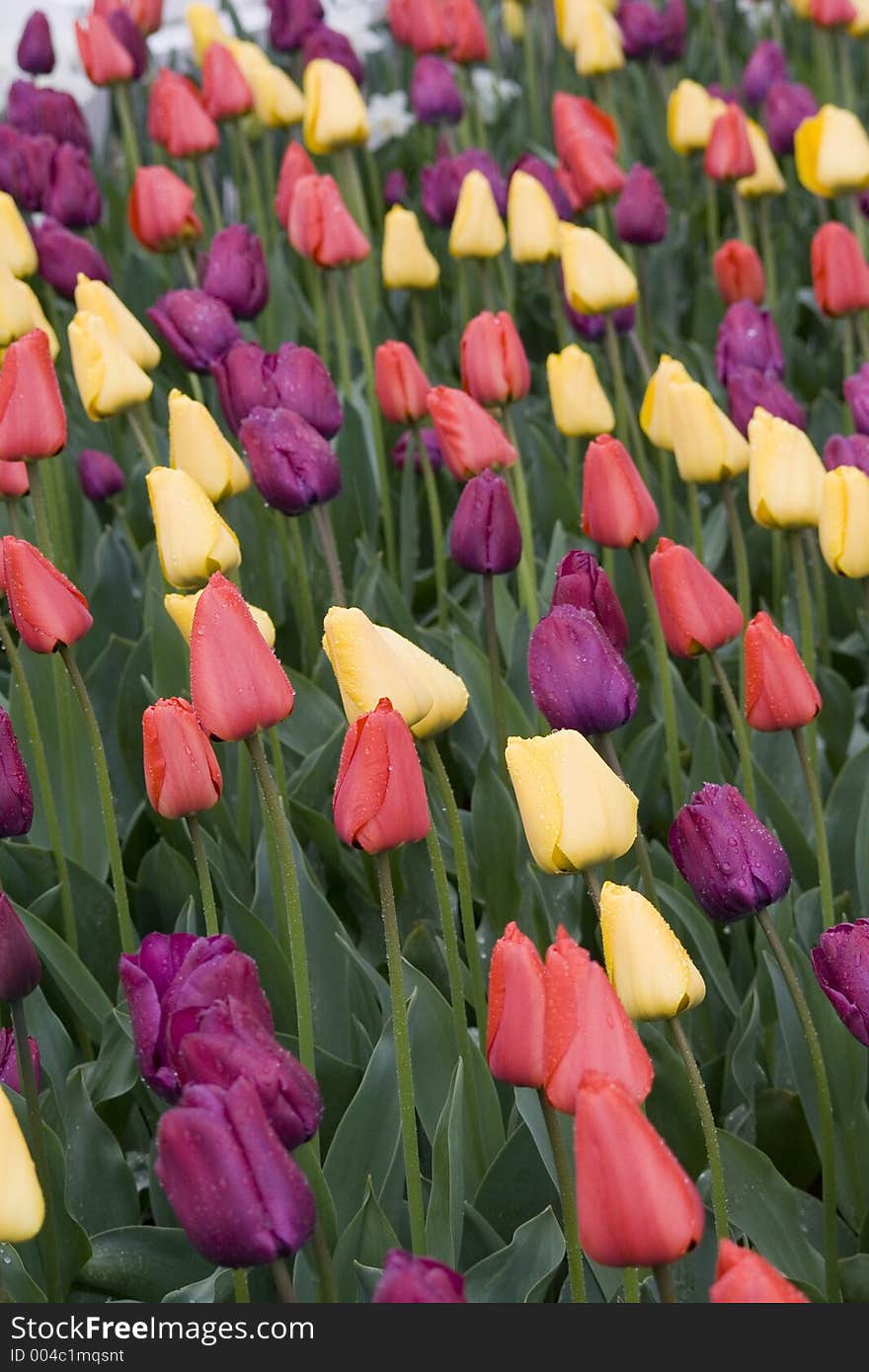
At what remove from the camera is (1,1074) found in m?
1.46

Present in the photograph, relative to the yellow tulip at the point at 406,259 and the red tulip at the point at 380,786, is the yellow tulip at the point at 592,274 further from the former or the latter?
the red tulip at the point at 380,786

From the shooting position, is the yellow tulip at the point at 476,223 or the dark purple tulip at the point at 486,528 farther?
the yellow tulip at the point at 476,223

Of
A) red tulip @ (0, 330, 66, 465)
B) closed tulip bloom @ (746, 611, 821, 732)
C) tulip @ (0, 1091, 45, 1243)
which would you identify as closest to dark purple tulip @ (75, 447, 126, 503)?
A: red tulip @ (0, 330, 66, 465)

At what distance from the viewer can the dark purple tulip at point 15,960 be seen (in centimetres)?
121

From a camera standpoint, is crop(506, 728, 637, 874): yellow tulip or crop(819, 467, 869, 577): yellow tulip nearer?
crop(506, 728, 637, 874): yellow tulip

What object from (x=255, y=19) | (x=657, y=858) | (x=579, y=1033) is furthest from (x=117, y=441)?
(x=255, y=19)

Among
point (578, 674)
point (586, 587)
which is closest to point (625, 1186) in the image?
point (578, 674)

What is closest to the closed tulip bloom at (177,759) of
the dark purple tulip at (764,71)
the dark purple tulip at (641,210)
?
the dark purple tulip at (641,210)

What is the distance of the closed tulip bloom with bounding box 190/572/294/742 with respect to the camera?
120cm

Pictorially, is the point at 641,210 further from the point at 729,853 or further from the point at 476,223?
the point at 729,853

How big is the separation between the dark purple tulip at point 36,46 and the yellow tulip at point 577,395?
1.74 m

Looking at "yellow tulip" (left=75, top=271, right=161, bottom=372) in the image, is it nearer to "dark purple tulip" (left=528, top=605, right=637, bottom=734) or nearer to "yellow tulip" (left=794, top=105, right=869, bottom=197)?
"dark purple tulip" (left=528, top=605, right=637, bottom=734)

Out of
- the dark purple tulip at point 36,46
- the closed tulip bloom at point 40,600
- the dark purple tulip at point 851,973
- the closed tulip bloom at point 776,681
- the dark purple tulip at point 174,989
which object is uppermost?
the dark purple tulip at point 36,46

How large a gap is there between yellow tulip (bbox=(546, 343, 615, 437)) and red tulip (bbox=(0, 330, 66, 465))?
63 centimetres
